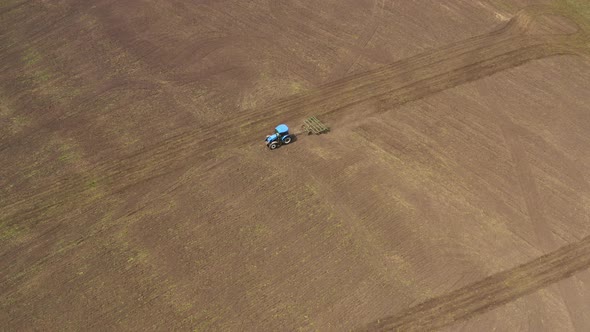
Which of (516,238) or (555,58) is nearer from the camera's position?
(516,238)

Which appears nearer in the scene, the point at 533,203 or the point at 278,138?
the point at 533,203

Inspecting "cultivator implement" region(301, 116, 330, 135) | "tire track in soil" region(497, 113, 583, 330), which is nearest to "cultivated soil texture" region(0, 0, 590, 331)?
"tire track in soil" region(497, 113, 583, 330)

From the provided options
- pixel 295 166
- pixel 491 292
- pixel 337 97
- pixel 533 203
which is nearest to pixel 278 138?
pixel 295 166

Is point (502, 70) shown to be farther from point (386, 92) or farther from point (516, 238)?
point (516, 238)

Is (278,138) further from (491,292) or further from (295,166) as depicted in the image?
(491,292)

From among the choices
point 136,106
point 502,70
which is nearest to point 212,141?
point 136,106

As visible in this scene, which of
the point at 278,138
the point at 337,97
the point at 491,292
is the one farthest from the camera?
the point at 337,97
